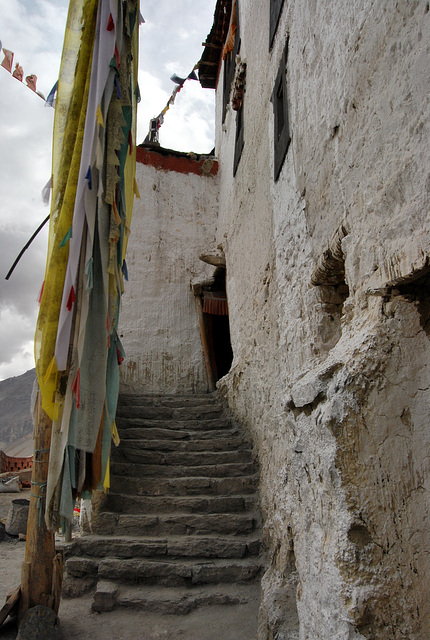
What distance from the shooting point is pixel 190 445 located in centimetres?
538

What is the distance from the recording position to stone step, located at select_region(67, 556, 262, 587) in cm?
380

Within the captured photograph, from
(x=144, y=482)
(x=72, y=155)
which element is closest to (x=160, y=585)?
(x=144, y=482)

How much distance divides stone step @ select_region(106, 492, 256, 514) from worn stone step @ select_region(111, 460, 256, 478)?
379mm

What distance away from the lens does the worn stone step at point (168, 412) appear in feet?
20.2

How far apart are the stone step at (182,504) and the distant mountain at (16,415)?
57.9ft

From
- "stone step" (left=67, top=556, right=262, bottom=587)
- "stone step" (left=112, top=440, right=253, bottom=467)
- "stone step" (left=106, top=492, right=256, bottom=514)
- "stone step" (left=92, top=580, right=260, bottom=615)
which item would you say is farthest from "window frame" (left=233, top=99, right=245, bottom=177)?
"stone step" (left=92, top=580, right=260, bottom=615)

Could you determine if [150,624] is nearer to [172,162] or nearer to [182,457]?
[182,457]

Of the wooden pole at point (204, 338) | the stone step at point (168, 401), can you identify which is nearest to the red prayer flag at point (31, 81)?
the wooden pole at point (204, 338)

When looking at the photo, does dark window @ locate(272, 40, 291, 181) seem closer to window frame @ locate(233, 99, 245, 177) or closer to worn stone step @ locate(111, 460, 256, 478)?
window frame @ locate(233, 99, 245, 177)

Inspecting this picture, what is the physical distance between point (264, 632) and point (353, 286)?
2.25 m

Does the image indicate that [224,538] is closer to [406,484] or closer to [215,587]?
[215,587]

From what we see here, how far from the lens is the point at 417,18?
5.74 feet

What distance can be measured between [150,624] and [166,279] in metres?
5.93

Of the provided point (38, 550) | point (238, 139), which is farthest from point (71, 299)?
point (238, 139)
